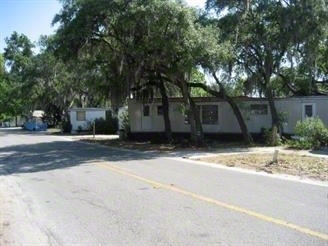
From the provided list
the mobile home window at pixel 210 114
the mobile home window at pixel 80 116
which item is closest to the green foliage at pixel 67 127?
the mobile home window at pixel 80 116

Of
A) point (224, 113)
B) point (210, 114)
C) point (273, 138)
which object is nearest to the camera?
point (273, 138)

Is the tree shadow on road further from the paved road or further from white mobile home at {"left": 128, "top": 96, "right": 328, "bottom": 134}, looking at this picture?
white mobile home at {"left": 128, "top": 96, "right": 328, "bottom": 134}

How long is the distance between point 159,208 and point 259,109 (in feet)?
68.8

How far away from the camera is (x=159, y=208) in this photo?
30.7 feet

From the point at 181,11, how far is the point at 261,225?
15.8m

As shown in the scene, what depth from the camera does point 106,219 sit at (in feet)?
28.2

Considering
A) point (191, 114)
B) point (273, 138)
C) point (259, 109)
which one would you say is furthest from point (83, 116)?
point (273, 138)

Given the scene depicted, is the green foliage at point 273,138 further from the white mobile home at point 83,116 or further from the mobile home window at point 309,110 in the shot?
the white mobile home at point 83,116

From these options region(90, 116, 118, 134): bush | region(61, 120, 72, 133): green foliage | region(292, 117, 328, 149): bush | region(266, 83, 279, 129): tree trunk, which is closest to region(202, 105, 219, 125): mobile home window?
region(266, 83, 279, 129): tree trunk

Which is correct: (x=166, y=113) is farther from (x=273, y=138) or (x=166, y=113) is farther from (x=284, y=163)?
(x=284, y=163)

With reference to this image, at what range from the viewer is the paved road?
23.9 ft

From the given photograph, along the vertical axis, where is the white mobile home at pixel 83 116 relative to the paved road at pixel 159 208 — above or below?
above

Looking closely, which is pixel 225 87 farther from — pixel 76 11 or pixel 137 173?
pixel 137 173

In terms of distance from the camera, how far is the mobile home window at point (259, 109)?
29281 millimetres
